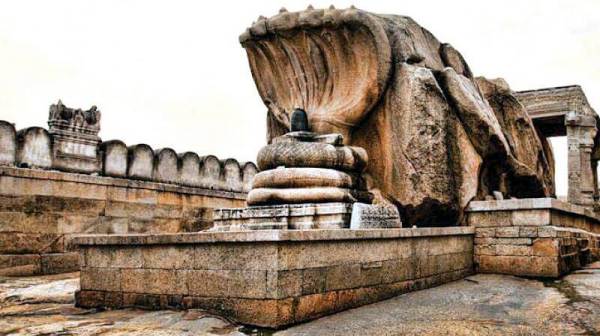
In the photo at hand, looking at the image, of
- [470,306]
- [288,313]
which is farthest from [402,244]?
[288,313]

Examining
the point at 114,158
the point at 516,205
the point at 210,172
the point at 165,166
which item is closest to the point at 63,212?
the point at 114,158

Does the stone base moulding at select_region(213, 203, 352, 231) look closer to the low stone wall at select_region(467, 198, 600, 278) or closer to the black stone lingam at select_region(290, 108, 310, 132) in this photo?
the black stone lingam at select_region(290, 108, 310, 132)

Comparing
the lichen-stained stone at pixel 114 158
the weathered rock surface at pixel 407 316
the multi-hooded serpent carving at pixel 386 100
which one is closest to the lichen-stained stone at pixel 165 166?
the lichen-stained stone at pixel 114 158

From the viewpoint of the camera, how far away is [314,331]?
4.08m

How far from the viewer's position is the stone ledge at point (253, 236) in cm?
431

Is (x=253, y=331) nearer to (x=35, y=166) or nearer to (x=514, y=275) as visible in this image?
(x=514, y=275)

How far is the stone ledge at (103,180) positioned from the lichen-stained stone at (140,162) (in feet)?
0.56

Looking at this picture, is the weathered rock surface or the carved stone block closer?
the weathered rock surface

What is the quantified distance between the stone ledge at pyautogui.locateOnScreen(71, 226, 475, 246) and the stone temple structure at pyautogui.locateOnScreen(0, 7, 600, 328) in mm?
14

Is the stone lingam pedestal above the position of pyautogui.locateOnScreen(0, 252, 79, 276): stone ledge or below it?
above

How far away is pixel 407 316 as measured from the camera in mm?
4613

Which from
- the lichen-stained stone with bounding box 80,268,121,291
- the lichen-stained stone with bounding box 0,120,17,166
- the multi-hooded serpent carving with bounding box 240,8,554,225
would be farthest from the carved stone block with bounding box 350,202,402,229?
the lichen-stained stone with bounding box 0,120,17,166

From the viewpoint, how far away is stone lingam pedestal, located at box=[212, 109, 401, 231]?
230 inches

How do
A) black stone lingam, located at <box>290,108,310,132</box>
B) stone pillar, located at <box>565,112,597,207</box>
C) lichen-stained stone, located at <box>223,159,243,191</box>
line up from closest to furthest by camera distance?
black stone lingam, located at <box>290,108,310,132</box> < lichen-stained stone, located at <box>223,159,243,191</box> < stone pillar, located at <box>565,112,597,207</box>
